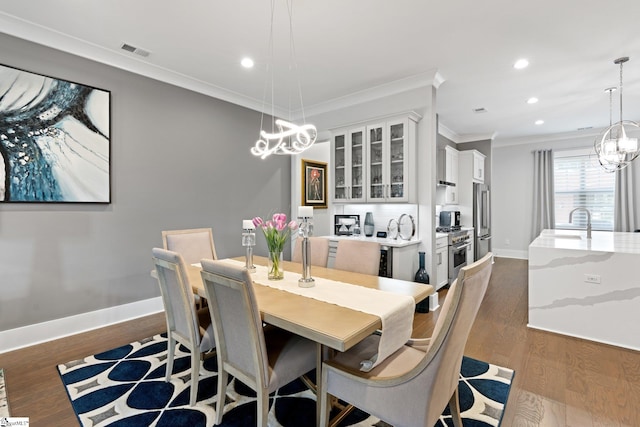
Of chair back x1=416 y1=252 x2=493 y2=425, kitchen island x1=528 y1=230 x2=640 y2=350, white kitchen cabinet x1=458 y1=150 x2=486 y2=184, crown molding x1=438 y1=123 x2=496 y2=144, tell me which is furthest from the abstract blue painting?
white kitchen cabinet x1=458 y1=150 x2=486 y2=184

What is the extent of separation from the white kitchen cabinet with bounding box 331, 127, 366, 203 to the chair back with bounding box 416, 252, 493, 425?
9.42 feet

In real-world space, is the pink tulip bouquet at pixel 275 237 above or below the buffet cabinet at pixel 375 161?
below

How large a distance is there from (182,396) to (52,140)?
2546mm

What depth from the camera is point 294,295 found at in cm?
182

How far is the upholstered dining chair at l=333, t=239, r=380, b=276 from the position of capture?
248 centimetres

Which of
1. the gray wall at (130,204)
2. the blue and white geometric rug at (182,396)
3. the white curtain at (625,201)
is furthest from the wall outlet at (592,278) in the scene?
the white curtain at (625,201)

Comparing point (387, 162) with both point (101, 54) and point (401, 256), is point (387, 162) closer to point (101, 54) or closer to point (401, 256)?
point (401, 256)

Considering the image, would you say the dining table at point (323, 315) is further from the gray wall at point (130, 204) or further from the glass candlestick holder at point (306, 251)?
the gray wall at point (130, 204)

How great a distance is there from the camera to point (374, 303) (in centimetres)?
166

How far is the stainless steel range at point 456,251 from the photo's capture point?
4520mm

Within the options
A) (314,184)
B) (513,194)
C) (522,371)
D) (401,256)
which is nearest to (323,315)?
(522,371)

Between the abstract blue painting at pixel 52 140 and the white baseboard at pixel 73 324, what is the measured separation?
114cm

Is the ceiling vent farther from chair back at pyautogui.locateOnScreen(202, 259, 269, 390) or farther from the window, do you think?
the window

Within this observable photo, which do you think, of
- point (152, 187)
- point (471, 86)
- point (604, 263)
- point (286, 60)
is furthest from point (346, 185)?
point (604, 263)
